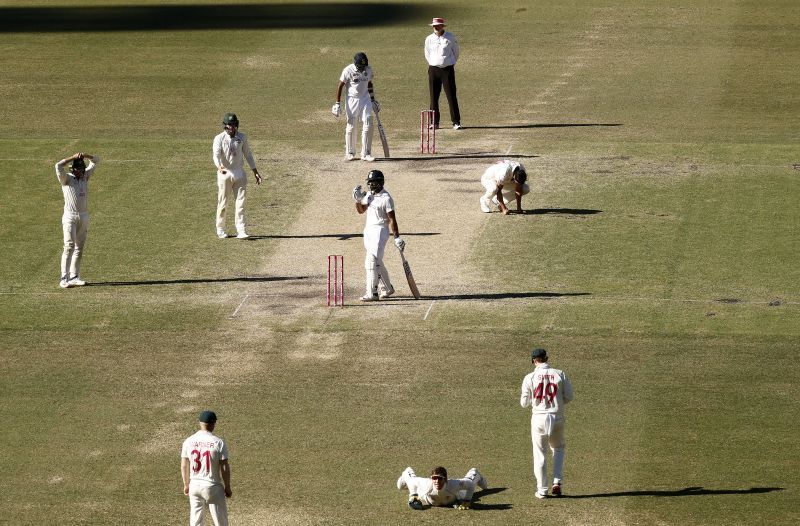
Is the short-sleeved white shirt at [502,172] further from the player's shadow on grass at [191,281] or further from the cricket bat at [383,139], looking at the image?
the player's shadow on grass at [191,281]

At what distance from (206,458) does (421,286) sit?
34.2 feet

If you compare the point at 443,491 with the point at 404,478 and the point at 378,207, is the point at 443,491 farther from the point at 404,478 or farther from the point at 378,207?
the point at 378,207

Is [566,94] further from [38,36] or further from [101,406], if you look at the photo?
[101,406]

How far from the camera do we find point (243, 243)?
2997cm

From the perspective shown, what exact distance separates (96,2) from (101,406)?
30.7 meters

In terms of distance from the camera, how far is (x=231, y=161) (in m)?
29.3

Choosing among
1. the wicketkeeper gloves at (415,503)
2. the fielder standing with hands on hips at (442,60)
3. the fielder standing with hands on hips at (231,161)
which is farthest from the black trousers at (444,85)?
the wicketkeeper gloves at (415,503)

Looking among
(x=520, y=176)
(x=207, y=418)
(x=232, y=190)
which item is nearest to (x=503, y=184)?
(x=520, y=176)

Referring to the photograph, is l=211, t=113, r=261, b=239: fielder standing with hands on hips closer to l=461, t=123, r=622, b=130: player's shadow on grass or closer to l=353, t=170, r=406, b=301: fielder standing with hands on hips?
l=353, t=170, r=406, b=301: fielder standing with hands on hips

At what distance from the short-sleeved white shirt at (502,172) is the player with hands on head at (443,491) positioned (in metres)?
11.8

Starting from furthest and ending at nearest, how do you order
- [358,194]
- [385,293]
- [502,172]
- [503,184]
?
[503,184], [502,172], [385,293], [358,194]

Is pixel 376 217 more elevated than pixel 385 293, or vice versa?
pixel 376 217

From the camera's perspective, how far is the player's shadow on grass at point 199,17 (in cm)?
4762

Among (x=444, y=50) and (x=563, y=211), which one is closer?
(x=563, y=211)
